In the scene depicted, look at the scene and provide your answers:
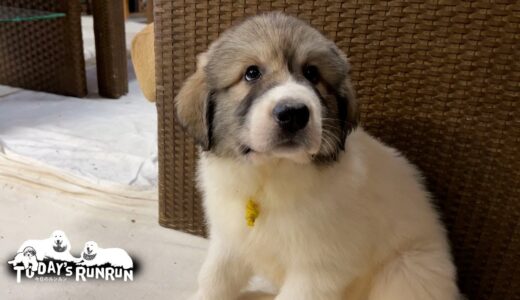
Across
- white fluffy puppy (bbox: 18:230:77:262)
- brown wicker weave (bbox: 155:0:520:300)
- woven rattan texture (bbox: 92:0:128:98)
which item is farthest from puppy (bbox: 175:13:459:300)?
woven rattan texture (bbox: 92:0:128:98)

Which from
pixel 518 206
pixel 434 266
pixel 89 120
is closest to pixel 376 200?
pixel 434 266

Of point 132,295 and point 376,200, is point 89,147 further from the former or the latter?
point 376,200

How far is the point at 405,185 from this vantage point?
52.2 inches

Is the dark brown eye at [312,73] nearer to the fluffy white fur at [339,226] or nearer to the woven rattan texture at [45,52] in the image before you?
the fluffy white fur at [339,226]

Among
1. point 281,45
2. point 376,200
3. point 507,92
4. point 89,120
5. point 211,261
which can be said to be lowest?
point 89,120

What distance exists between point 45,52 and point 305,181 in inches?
111

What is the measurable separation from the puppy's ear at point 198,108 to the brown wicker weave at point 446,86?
33 centimetres

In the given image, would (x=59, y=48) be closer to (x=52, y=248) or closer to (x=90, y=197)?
(x=90, y=197)

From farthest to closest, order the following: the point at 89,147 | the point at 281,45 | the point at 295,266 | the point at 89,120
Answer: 1. the point at 89,120
2. the point at 89,147
3. the point at 295,266
4. the point at 281,45

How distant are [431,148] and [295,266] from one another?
57 centimetres

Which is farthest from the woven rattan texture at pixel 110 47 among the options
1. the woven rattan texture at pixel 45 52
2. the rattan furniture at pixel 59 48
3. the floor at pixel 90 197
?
the floor at pixel 90 197

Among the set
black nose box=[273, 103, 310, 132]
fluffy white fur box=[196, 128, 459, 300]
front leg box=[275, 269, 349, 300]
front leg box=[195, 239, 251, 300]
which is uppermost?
black nose box=[273, 103, 310, 132]

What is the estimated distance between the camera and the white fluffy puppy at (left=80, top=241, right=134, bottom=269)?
66.1 inches

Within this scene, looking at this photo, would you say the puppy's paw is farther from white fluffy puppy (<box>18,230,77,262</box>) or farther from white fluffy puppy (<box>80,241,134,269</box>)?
white fluffy puppy (<box>18,230,77,262</box>)
